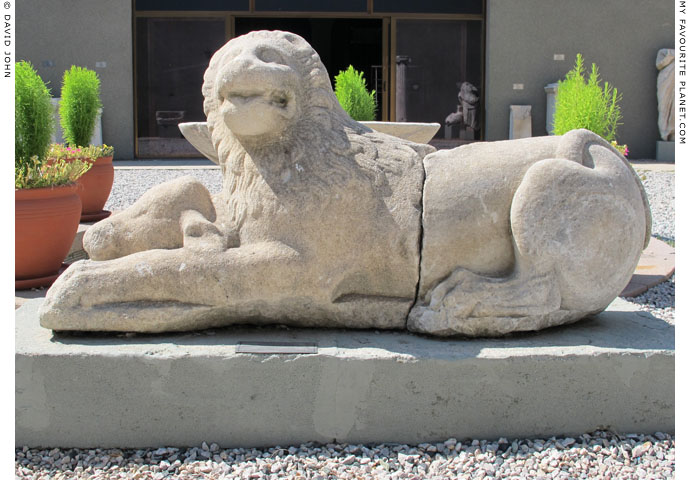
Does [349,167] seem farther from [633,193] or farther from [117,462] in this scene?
[117,462]

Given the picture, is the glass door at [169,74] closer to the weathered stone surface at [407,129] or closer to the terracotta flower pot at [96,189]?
the terracotta flower pot at [96,189]

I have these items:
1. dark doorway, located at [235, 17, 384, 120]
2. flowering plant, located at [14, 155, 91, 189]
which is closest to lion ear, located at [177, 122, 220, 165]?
flowering plant, located at [14, 155, 91, 189]

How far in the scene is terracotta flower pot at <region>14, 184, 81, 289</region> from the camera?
164 inches

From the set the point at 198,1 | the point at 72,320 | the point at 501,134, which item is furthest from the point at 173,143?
the point at 72,320

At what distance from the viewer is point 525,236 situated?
8.50 feet

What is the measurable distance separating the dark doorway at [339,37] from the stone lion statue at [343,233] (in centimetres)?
901

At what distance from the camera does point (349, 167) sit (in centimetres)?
265

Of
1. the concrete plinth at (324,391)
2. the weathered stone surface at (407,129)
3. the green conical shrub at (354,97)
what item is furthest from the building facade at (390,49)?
the concrete plinth at (324,391)

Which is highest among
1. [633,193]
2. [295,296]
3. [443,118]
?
[443,118]

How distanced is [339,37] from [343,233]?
9.51m

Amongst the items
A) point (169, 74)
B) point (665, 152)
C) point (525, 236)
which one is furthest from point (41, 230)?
point (665, 152)

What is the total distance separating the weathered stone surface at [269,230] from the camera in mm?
2539

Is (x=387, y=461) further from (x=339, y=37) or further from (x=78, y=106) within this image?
(x=339, y=37)

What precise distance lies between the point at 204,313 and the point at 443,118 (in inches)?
393
